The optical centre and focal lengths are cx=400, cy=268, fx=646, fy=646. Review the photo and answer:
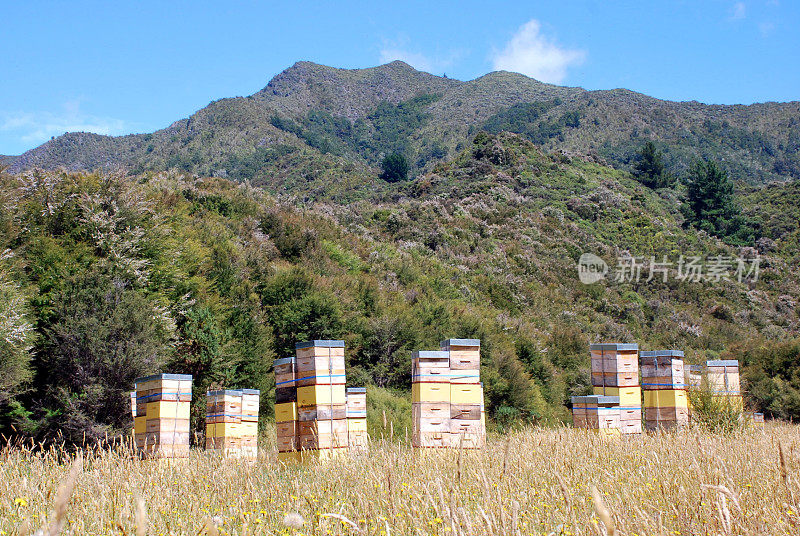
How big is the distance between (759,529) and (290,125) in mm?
110213

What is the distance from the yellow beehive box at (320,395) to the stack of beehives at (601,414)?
5.23 meters

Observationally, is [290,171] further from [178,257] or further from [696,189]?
[178,257]

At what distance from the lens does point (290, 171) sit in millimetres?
77688

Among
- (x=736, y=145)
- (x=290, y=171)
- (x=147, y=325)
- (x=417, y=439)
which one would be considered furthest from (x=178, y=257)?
(x=736, y=145)

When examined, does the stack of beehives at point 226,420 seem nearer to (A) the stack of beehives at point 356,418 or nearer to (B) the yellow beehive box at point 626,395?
(A) the stack of beehives at point 356,418

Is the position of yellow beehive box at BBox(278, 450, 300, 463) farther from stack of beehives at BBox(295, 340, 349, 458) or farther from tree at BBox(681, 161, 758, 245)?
tree at BBox(681, 161, 758, 245)

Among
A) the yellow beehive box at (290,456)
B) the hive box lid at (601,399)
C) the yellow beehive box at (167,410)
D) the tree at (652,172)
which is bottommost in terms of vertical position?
the yellow beehive box at (290,456)

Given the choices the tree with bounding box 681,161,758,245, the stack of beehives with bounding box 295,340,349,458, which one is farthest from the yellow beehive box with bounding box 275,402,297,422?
the tree with bounding box 681,161,758,245

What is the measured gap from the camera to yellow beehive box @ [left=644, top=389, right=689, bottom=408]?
512 inches

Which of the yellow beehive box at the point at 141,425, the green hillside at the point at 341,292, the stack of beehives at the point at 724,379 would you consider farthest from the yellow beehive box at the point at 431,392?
the green hillside at the point at 341,292

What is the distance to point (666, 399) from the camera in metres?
13.1

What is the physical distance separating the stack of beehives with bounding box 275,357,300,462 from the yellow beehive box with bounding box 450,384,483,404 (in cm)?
260

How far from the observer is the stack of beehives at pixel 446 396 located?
8.95m

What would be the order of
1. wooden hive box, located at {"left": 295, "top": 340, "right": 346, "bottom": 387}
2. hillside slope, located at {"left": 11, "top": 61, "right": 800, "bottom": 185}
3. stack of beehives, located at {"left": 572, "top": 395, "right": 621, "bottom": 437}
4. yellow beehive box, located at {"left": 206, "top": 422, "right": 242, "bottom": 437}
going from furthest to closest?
1. hillside slope, located at {"left": 11, "top": 61, "right": 800, "bottom": 185}
2. yellow beehive box, located at {"left": 206, "top": 422, "right": 242, "bottom": 437}
3. stack of beehives, located at {"left": 572, "top": 395, "right": 621, "bottom": 437}
4. wooden hive box, located at {"left": 295, "top": 340, "right": 346, "bottom": 387}
